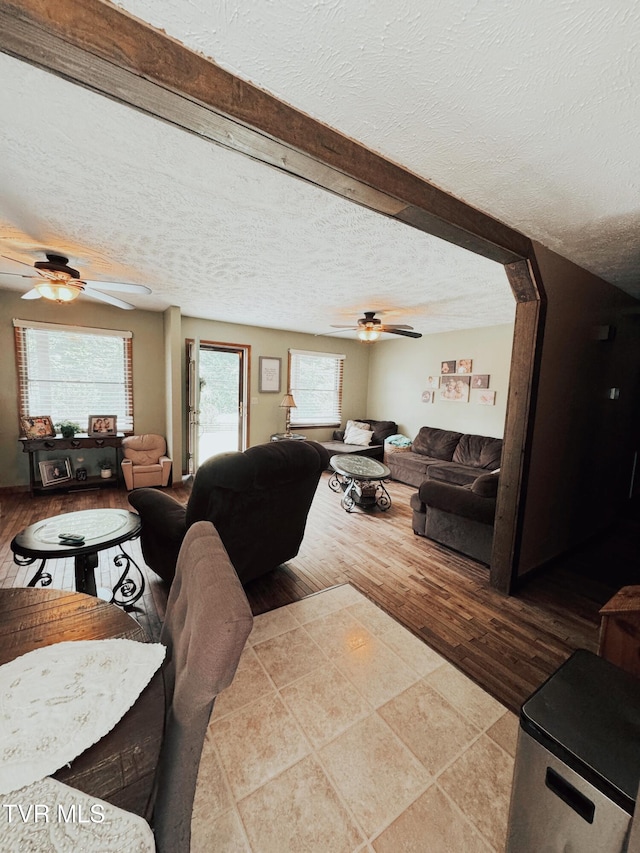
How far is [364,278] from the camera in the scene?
3.21 metres

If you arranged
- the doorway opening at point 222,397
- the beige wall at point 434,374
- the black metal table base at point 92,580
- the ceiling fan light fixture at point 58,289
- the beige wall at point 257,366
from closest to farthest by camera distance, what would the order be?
the black metal table base at point 92,580 < the ceiling fan light fixture at point 58,289 < the beige wall at point 257,366 < the beige wall at point 434,374 < the doorway opening at point 222,397

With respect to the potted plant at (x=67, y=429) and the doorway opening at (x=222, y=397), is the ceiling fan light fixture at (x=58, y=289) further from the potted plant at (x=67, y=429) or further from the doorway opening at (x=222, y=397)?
the doorway opening at (x=222, y=397)

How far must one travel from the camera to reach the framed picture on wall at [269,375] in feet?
19.7

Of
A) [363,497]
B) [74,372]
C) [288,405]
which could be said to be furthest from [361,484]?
[74,372]

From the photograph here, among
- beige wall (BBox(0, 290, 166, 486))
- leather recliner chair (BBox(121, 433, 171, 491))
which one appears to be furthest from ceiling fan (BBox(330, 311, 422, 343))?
leather recliner chair (BBox(121, 433, 171, 491))

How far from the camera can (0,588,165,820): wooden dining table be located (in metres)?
0.64

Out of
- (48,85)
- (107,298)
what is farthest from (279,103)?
(107,298)

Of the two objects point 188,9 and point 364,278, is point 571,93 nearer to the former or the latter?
point 188,9

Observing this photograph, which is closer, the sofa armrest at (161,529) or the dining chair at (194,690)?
the dining chair at (194,690)

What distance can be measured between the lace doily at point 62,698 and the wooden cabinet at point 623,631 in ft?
5.94

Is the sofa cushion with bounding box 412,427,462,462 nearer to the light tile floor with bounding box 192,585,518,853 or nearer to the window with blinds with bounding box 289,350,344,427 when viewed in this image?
the window with blinds with bounding box 289,350,344,427

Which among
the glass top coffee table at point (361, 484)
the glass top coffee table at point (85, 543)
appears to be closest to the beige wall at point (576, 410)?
the glass top coffee table at point (361, 484)

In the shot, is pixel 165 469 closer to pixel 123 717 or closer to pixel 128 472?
pixel 128 472

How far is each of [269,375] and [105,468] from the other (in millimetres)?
2900
